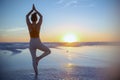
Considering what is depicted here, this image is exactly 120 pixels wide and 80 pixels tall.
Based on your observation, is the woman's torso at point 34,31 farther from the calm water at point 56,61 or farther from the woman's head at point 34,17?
the calm water at point 56,61

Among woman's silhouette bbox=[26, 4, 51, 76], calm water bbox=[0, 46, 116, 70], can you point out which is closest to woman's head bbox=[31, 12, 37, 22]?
woman's silhouette bbox=[26, 4, 51, 76]

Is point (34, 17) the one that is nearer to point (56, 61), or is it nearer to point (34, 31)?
point (34, 31)

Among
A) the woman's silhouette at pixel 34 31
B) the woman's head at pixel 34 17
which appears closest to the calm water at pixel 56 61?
the woman's silhouette at pixel 34 31

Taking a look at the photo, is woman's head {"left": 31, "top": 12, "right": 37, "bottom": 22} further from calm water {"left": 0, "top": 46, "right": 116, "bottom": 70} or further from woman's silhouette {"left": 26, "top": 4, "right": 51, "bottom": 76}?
calm water {"left": 0, "top": 46, "right": 116, "bottom": 70}

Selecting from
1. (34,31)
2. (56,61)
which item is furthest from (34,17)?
(56,61)

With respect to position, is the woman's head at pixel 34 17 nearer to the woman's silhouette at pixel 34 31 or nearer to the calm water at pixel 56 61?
the woman's silhouette at pixel 34 31

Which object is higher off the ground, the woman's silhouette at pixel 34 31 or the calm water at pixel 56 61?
the woman's silhouette at pixel 34 31

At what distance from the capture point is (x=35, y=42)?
11.6 feet

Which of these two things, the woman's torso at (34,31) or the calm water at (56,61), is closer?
the woman's torso at (34,31)

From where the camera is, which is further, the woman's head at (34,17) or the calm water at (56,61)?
the calm water at (56,61)

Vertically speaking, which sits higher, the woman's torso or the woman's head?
the woman's head

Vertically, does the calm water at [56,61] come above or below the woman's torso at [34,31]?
below

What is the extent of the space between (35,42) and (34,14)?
36cm

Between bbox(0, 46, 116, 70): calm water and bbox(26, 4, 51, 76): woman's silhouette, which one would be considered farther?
bbox(0, 46, 116, 70): calm water
